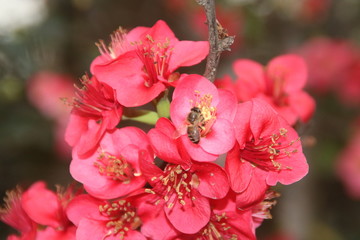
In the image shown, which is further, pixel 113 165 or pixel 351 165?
pixel 351 165

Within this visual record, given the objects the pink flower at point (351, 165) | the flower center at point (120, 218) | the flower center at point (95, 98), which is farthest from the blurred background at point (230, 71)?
the flower center at point (120, 218)

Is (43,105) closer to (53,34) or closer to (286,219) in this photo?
(53,34)

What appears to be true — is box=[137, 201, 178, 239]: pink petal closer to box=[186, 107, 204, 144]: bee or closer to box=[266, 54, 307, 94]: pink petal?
box=[186, 107, 204, 144]: bee

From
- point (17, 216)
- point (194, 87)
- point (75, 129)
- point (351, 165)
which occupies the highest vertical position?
point (194, 87)

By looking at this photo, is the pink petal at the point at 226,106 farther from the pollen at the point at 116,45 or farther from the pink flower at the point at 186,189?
the pollen at the point at 116,45

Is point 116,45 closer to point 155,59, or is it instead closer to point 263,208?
point 155,59

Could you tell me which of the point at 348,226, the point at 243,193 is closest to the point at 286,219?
the point at 348,226

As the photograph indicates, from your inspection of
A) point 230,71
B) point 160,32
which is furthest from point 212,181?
point 230,71

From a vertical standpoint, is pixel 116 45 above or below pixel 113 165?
above
